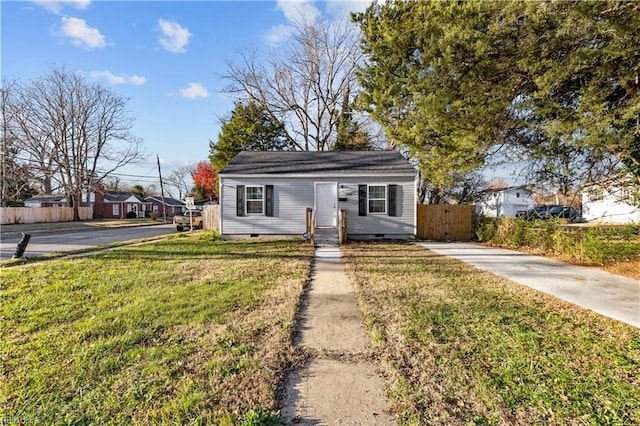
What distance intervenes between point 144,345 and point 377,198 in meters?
9.92

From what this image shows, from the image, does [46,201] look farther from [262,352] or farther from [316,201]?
[262,352]

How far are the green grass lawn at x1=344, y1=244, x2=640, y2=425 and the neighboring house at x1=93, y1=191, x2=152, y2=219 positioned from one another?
4684 centimetres

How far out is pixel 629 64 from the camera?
5887 millimetres

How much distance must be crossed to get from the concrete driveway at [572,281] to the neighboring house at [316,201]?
128 inches

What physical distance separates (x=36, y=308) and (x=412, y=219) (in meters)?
10.8

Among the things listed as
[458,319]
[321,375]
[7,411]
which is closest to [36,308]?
[7,411]

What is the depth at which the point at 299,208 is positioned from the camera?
12.0m

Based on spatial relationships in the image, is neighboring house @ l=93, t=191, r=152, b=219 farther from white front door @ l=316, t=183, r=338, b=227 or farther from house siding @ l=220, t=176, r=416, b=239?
white front door @ l=316, t=183, r=338, b=227

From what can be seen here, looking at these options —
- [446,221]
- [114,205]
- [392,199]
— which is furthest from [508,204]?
[114,205]

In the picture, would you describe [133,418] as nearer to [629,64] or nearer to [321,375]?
[321,375]

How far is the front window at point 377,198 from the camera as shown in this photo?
11930mm

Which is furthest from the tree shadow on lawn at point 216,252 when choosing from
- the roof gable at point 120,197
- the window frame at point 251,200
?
the roof gable at point 120,197

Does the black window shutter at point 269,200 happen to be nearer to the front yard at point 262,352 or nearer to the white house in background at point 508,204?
the front yard at point 262,352

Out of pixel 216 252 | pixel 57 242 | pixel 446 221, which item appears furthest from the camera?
pixel 446 221
